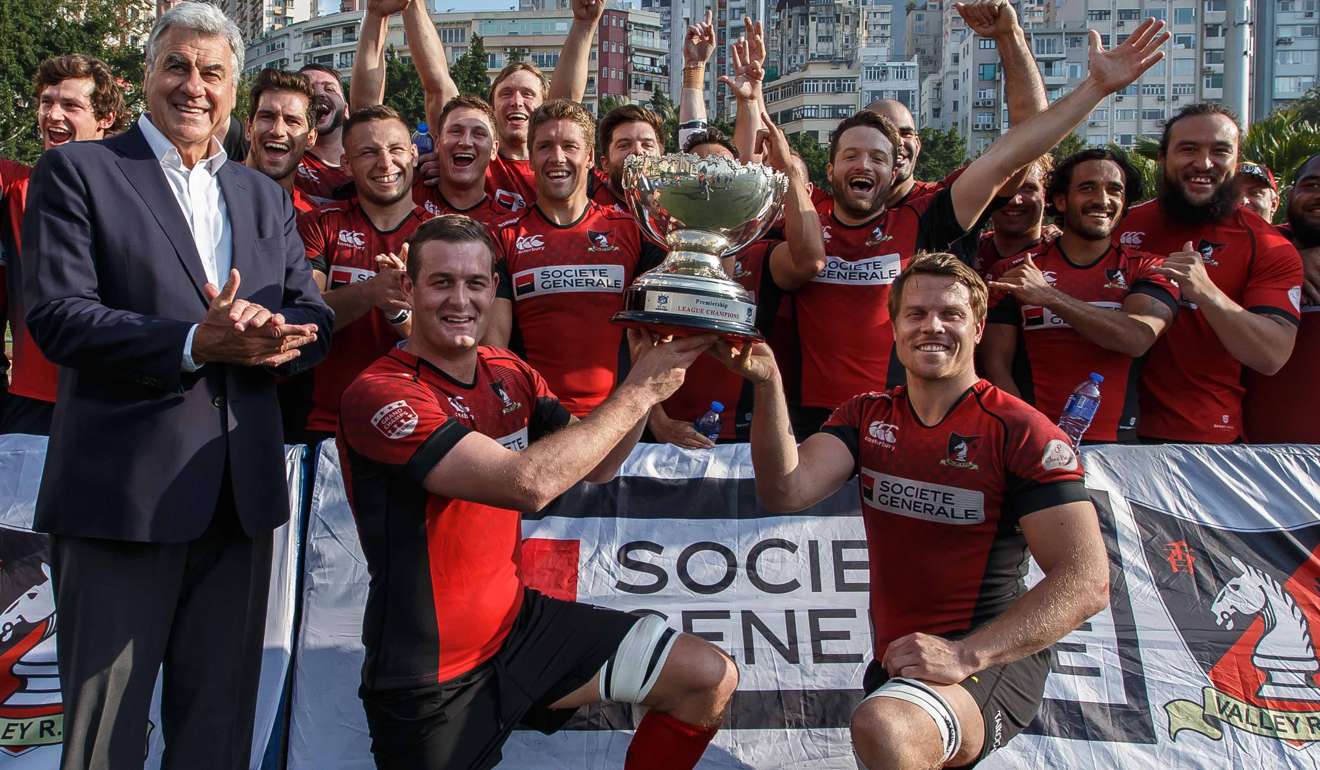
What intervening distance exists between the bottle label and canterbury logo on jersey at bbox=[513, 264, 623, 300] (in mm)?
2161

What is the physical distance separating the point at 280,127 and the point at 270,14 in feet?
474

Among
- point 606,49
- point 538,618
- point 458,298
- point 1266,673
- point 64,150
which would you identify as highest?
point 606,49

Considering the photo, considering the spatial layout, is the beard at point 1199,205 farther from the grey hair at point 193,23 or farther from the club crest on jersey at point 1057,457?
the grey hair at point 193,23

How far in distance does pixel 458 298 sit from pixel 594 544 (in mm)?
1423

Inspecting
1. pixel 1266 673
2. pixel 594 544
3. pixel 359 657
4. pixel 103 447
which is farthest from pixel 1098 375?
pixel 103 447

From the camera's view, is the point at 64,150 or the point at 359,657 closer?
the point at 64,150

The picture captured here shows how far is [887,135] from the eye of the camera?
5.55 meters

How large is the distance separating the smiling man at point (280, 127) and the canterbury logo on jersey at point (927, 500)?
10.8ft

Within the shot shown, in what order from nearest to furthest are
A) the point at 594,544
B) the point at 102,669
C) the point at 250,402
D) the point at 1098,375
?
the point at 102,669, the point at 250,402, the point at 594,544, the point at 1098,375

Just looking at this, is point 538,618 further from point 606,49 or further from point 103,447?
point 606,49

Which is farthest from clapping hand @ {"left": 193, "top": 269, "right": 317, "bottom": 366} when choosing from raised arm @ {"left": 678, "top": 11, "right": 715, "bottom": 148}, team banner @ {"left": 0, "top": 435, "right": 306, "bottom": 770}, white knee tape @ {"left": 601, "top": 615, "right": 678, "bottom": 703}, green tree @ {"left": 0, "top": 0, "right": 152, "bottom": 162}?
green tree @ {"left": 0, "top": 0, "right": 152, "bottom": 162}

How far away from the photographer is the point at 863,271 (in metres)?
5.43

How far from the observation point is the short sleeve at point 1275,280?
17.5 feet

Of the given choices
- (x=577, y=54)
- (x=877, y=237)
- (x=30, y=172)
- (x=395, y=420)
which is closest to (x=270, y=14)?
(x=577, y=54)
